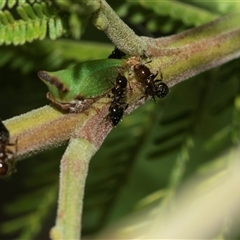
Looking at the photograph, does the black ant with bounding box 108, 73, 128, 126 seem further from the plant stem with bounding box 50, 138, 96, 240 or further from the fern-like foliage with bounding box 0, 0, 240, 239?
the fern-like foliage with bounding box 0, 0, 240, 239

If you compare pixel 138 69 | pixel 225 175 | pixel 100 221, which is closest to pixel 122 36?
pixel 138 69

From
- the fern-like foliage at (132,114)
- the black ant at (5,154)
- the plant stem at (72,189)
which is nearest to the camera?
the plant stem at (72,189)

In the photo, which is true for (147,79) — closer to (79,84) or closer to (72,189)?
(79,84)

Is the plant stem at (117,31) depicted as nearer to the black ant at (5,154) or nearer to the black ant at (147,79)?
the black ant at (147,79)

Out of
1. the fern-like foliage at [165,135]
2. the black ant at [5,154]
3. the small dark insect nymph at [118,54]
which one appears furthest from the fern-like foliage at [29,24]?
the fern-like foliage at [165,135]

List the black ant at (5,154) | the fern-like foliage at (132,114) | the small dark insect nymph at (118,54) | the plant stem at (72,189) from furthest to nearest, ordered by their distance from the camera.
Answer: the fern-like foliage at (132,114), the small dark insect nymph at (118,54), the black ant at (5,154), the plant stem at (72,189)

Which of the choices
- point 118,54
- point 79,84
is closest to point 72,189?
point 79,84

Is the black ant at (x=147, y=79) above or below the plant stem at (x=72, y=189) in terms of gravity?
above
